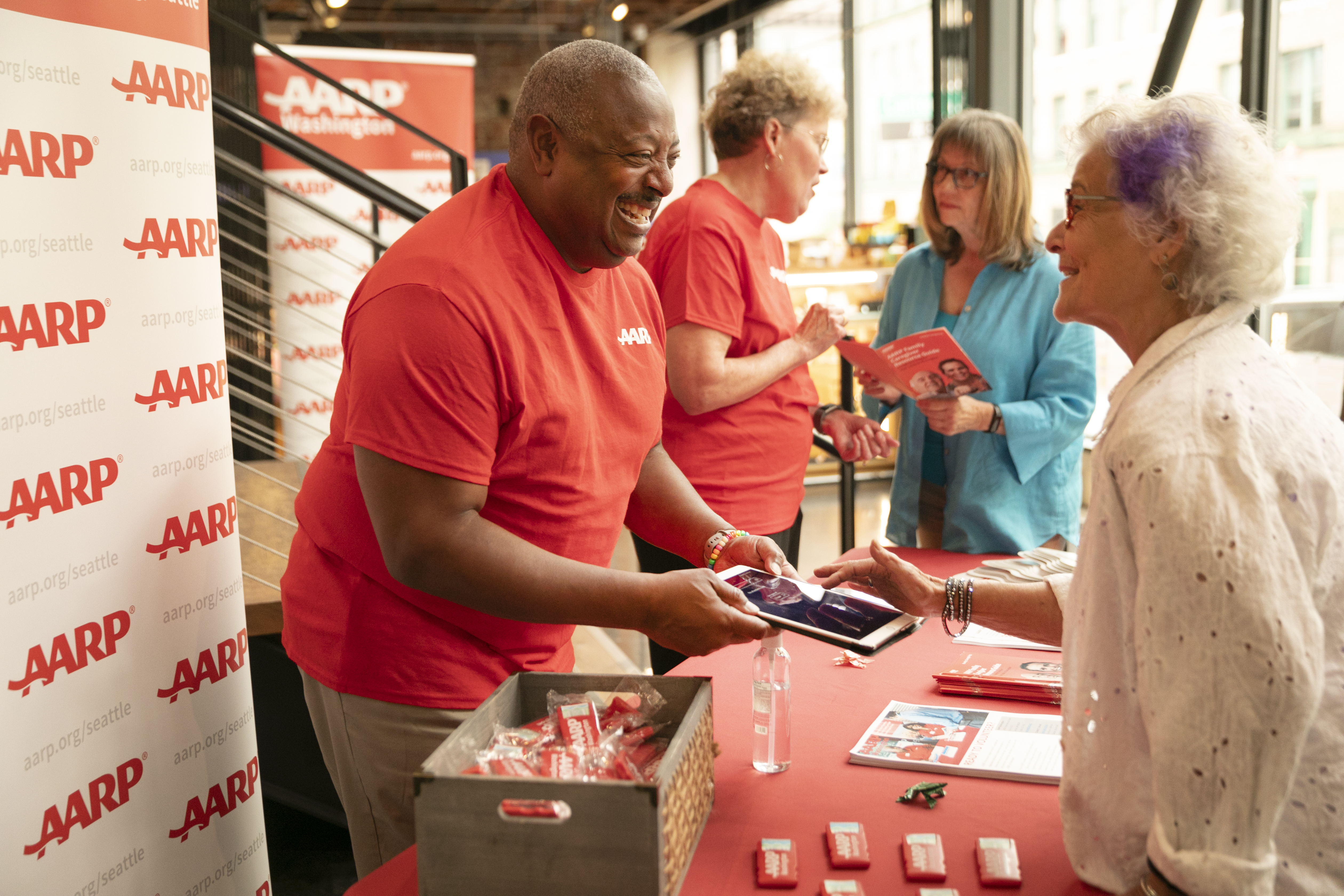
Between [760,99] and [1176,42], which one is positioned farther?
[1176,42]

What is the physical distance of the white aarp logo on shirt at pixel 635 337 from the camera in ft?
5.34

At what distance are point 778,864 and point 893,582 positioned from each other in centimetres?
56

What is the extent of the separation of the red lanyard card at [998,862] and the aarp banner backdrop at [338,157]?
4.67m

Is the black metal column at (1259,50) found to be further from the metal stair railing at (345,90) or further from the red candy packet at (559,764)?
the red candy packet at (559,764)

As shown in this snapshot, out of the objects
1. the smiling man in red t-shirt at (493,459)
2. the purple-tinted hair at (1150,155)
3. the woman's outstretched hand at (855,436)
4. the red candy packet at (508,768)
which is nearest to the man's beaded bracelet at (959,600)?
the smiling man in red t-shirt at (493,459)

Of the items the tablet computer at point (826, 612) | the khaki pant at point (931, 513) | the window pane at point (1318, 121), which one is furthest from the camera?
the window pane at point (1318, 121)

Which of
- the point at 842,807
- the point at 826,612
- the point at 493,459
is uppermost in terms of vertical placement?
the point at 493,459

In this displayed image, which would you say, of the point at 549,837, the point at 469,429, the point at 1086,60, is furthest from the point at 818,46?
the point at 549,837

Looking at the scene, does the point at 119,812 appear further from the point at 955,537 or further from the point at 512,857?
the point at 955,537

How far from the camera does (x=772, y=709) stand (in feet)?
4.75

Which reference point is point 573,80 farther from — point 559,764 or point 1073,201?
point 559,764

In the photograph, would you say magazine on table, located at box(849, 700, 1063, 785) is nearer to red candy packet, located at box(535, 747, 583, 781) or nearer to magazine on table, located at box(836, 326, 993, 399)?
red candy packet, located at box(535, 747, 583, 781)

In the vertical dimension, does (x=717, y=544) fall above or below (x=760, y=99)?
below

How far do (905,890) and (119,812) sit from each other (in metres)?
1.17
